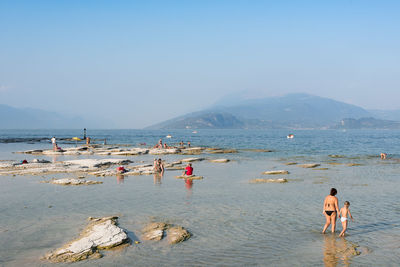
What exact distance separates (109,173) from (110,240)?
2184cm

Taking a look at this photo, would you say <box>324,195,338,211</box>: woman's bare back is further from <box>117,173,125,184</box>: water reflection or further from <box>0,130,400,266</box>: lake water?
<box>117,173,125,184</box>: water reflection

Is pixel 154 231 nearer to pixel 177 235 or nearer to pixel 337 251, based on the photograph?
pixel 177 235

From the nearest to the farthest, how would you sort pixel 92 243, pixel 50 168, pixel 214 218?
pixel 92 243 < pixel 214 218 < pixel 50 168

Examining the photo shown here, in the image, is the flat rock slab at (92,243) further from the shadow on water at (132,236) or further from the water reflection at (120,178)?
the water reflection at (120,178)

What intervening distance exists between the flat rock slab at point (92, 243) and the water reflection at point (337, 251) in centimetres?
851

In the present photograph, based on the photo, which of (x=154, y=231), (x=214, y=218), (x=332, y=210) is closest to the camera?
(x=154, y=231)

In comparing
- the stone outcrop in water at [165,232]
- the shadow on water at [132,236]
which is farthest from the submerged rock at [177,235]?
the shadow on water at [132,236]

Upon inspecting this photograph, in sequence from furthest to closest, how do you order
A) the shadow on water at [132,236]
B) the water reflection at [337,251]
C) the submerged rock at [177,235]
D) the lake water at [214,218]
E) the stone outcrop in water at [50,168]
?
the stone outcrop in water at [50,168], the shadow on water at [132,236], the submerged rock at [177,235], the lake water at [214,218], the water reflection at [337,251]

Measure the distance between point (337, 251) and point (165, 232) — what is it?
7757 mm

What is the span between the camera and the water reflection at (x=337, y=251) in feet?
43.7

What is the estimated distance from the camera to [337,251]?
1449 cm

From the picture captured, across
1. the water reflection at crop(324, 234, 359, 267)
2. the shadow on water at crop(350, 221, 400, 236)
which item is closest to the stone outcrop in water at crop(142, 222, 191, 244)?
the water reflection at crop(324, 234, 359, 267)

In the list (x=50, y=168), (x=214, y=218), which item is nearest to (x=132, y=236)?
(x=214, y=218)

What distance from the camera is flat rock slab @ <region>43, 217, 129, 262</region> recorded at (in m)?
13.6
